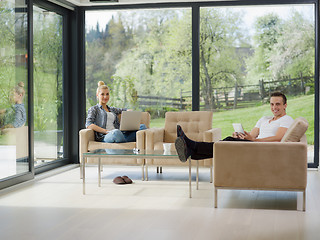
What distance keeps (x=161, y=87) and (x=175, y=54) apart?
1.85 ft

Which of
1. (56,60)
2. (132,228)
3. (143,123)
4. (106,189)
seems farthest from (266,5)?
(132,228)

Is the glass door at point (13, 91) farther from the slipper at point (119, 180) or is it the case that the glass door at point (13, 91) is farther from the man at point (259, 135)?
the man at point (259, 135)

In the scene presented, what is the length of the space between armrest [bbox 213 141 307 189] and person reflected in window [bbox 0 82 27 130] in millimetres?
2517

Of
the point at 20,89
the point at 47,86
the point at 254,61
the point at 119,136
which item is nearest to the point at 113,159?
the point at 119,136

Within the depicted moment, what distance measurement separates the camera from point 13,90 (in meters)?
5.78

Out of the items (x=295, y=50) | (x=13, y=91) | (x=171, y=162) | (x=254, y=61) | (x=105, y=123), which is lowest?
(x=171, y=162)

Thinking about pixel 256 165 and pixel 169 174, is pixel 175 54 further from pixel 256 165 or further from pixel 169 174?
pixel 256 165

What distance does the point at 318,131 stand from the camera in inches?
286

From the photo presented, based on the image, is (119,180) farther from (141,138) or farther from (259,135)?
(259,135)

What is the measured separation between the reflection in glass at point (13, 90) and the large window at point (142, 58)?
6.46 ft

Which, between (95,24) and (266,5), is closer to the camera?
(266,5)

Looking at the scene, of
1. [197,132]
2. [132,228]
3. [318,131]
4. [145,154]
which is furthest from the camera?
[318,131]

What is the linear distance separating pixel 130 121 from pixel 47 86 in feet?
4.65

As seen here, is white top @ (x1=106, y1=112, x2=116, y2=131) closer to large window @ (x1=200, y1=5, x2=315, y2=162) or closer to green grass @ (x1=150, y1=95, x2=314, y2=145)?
green grass @ (x1=150, y1=95, x2=314, y2=145)
